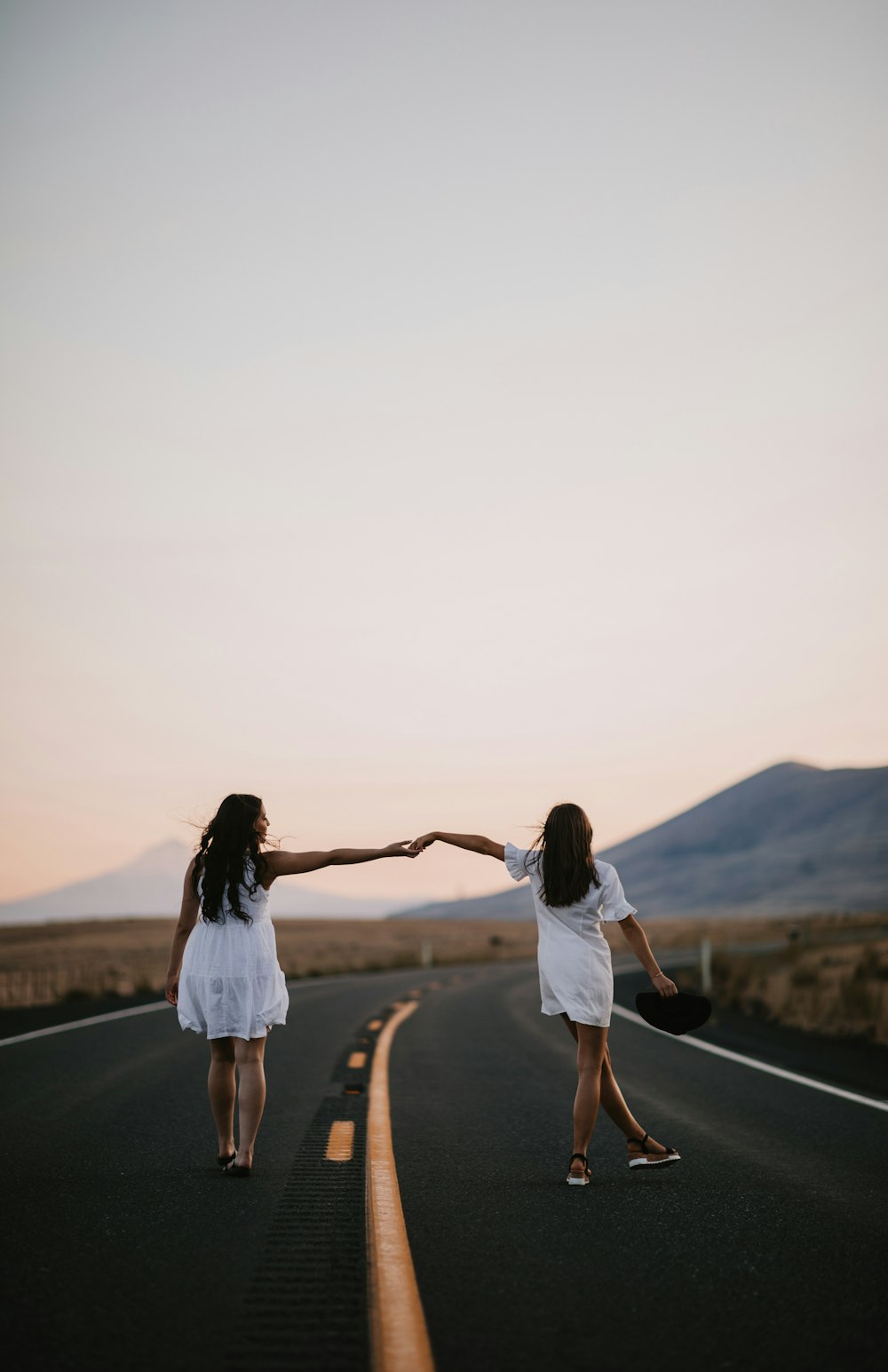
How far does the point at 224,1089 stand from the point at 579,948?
80.0 inches

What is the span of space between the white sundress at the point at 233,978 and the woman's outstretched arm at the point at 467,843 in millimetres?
1057

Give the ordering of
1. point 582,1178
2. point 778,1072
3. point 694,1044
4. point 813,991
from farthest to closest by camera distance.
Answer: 1. point 813,991
2. point 694,1044
3. point 778,1072
4. point 582,1178

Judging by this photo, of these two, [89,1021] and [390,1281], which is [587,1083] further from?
[89,1021]

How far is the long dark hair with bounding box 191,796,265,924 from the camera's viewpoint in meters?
6.47

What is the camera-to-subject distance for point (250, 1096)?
6.39 metres

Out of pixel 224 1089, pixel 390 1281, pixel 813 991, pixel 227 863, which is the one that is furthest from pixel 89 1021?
pixel 390 1281

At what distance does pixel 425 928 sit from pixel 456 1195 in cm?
11194

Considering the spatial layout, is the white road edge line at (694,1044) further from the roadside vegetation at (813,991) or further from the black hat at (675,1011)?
the roadside vegetation at (813,991)

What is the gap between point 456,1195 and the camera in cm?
593

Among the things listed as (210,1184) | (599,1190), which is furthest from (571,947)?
(210,1184)

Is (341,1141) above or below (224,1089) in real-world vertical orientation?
below

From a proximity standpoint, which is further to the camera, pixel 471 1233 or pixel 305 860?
pixel 305 860

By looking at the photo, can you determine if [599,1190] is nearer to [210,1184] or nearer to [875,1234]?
[875,1234]

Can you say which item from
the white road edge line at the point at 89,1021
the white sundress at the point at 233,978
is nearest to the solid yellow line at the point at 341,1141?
the white sundress at the point at 233,978
